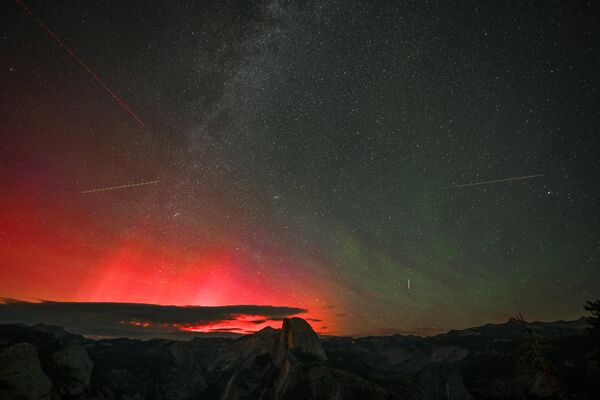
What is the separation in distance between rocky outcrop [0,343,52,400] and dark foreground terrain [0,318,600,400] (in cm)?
17

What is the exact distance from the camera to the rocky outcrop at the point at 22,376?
57.1 meters

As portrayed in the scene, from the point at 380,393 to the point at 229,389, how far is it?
5793 centimetres

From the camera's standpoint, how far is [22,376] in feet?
196

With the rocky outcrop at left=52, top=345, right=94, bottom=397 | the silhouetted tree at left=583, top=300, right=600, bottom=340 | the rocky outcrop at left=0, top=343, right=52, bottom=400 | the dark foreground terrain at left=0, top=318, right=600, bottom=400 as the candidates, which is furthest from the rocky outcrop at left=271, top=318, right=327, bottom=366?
the silhouetted tree at left=583, top=300, right=600, bottom=340

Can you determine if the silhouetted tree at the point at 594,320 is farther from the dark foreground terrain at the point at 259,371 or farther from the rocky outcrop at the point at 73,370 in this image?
the rocky outcrop at the point at 73,370

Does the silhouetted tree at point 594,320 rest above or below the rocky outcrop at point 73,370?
above

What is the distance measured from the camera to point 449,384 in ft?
337

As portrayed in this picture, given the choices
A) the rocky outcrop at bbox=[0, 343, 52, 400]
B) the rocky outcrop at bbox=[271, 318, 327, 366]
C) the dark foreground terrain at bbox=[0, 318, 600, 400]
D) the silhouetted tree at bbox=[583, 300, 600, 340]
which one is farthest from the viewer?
the rocky outcrop at bbox=[271, 318, 327, 366]

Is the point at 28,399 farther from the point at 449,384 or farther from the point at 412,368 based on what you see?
the point at 412,368

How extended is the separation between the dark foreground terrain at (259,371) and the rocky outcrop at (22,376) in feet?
0.54

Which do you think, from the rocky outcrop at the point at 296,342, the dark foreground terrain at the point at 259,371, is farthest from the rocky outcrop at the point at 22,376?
the rocky outcrop at the point at 296,342

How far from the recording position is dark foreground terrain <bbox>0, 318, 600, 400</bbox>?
7362 centimetres

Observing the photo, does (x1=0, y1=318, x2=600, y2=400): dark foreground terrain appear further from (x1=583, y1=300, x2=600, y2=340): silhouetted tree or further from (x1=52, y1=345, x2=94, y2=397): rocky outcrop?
(x1=583, y1=300, x2=600, y2=340): silhouetted tree

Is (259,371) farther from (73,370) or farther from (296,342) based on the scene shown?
(73,370)
